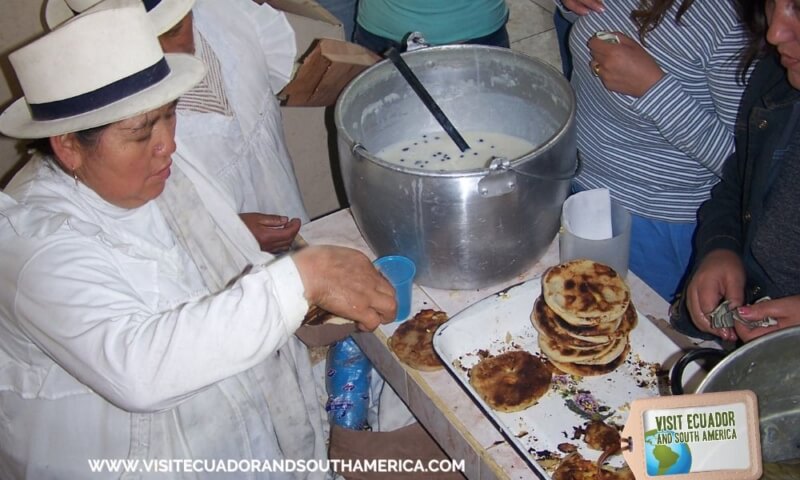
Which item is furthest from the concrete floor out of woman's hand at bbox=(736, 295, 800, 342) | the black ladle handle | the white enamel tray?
woman's hand at bbox=(736, 295, 800, 342)

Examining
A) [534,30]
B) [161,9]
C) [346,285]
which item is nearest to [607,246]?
[346,285]

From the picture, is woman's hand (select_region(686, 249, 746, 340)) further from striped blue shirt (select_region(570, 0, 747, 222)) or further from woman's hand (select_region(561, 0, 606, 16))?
woman's hand (select_region(561, 0, 606, 16))

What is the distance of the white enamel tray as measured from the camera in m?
1.15

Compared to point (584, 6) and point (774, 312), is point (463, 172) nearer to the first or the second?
point (774, 312)

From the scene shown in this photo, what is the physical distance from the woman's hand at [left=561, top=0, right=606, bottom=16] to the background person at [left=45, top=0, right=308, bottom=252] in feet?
2.35

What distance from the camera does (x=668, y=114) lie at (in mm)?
1459

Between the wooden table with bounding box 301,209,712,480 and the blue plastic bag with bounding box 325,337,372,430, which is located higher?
the wooden table with bounding box 301,209,712,480

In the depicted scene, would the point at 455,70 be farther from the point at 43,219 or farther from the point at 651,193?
the point at 43,219

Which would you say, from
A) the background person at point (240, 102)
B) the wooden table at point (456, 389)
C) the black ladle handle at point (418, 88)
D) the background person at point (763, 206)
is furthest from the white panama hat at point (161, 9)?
the background person at point (763, 206)

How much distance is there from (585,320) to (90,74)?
0.85 meters

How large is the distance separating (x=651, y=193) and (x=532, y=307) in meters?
0.48

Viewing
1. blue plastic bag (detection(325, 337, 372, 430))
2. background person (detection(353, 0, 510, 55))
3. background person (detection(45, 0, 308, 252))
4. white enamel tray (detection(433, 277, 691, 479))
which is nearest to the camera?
white enamel tray (detection(433, 277, 691, 479))

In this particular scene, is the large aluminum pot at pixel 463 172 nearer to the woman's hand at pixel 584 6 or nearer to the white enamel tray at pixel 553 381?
the white enamel tray at pixel 553 381

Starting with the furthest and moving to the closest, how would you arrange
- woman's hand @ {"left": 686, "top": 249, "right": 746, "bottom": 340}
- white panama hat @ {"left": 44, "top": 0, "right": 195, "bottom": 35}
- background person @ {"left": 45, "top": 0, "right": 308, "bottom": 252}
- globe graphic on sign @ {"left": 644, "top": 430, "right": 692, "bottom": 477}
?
background person @ {"left": 45, "top": 0, "right": 308, "bottom": 252} < white panama hat @ {"left": 44, "top": 0, "right": 195, "bottom": 35} < woman's hand @ {"left": 686, "top": 249, "right": 746, "bottom": 340} < globe graphic on sign @ {"left": 644, "top": 430, "right": 692, "bottom": 477}
